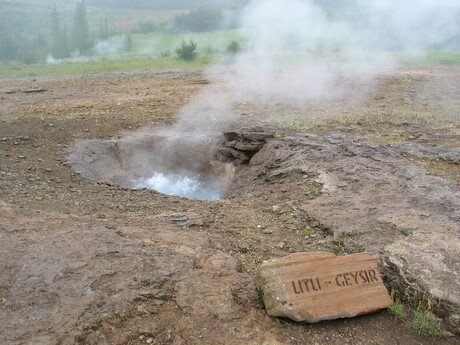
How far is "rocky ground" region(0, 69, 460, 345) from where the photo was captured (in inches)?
92.3

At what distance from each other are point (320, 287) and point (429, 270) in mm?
796

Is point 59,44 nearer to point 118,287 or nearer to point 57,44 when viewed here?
point 57,44

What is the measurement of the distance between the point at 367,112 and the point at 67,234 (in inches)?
261

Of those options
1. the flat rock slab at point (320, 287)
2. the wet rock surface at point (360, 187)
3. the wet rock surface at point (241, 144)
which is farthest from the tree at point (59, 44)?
the flat rock slab at point (320, 287)

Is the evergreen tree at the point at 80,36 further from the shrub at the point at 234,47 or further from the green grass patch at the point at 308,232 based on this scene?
the green grass patch at the point at 308,232

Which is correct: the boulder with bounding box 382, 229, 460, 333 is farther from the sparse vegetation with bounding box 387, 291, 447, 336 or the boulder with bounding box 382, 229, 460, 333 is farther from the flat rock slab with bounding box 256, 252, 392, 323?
the flat rock slab with bounding box 256, 252, 392, 323

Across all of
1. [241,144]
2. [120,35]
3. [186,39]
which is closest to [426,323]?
[241,144]

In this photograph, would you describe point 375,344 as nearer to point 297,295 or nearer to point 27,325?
point 297,295

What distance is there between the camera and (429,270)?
2664 millimetres

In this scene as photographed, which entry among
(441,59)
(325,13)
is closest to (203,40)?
(325,13)

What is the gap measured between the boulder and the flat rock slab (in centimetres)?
16

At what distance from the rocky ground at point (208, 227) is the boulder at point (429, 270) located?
0.01 metres

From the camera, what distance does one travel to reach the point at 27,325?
2.26m

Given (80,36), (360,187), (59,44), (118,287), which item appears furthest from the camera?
(80,36)
